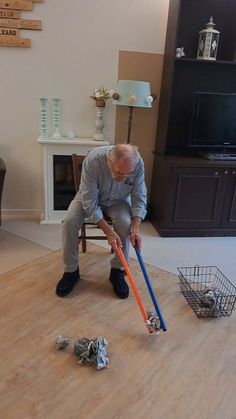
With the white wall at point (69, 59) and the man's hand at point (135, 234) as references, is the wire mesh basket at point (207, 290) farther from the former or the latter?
the white wall at point (69, 59)

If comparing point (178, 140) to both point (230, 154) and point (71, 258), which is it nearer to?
point (230, 154)

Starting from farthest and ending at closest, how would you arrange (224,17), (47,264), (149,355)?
(224,17)
(47,264)
(149,355)

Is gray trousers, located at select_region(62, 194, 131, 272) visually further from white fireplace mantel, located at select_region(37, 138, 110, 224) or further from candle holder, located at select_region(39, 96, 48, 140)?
candle holder, located at select_region(39, 96, 48, 140)

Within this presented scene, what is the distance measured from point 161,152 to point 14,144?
1413mm

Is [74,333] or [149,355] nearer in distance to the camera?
[149,355]

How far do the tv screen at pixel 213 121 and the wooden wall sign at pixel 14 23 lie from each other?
1562 mm

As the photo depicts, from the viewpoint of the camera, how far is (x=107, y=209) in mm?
2137

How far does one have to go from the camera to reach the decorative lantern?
278 cm

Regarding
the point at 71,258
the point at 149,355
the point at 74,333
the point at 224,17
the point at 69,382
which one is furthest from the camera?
the point at 224,17

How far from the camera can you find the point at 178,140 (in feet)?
10.5

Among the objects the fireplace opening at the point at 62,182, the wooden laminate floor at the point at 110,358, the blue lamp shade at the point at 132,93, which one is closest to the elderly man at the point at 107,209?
the wooden laminate floor at the point at 110,358

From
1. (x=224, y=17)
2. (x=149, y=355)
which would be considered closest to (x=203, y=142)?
(x=224, y=17)

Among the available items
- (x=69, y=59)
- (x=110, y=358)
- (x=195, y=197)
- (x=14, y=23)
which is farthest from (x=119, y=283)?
(x=14, y=23)

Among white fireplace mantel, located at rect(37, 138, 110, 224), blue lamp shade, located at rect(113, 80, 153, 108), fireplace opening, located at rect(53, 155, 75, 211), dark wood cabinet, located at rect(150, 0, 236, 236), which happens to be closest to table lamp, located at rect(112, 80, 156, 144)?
blue lamp shade, located at rect(113, 80, 153, 108)
